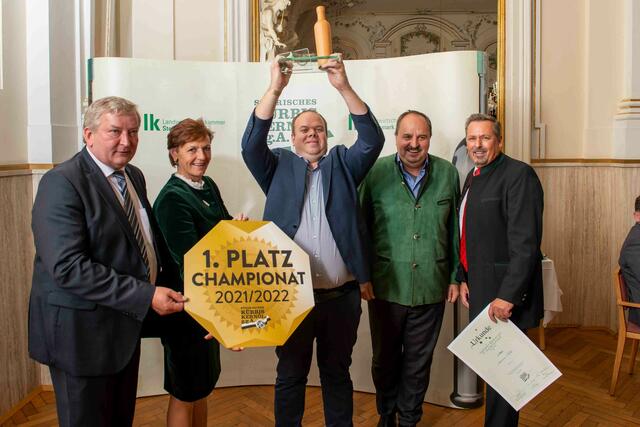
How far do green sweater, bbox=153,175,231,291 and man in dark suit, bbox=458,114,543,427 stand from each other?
1036 millimetres

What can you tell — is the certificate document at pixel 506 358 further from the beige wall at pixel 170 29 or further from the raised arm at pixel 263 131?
the beige wall at pixel 170 29

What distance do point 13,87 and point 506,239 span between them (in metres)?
2.63

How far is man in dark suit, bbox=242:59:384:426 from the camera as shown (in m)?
2.21

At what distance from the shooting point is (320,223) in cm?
222

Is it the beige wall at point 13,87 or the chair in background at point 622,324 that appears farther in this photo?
the chair in background at point 622,324

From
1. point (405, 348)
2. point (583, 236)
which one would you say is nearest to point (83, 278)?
point (405, 348)

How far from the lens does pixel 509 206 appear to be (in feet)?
7.35

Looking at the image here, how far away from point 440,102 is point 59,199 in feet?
6.69

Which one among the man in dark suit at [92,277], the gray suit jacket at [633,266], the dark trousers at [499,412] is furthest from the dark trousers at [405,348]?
the gray suit jacket at [633,266]

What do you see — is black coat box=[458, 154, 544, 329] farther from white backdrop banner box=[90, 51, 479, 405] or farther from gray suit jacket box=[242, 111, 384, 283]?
white backdrop banner box=[90, 51, 479, 405]

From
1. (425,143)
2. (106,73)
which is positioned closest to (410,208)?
(425,143)

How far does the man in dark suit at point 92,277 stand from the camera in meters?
1.62

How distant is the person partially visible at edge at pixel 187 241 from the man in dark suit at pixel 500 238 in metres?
0.95

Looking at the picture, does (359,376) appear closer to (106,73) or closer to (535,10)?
(106,73)
